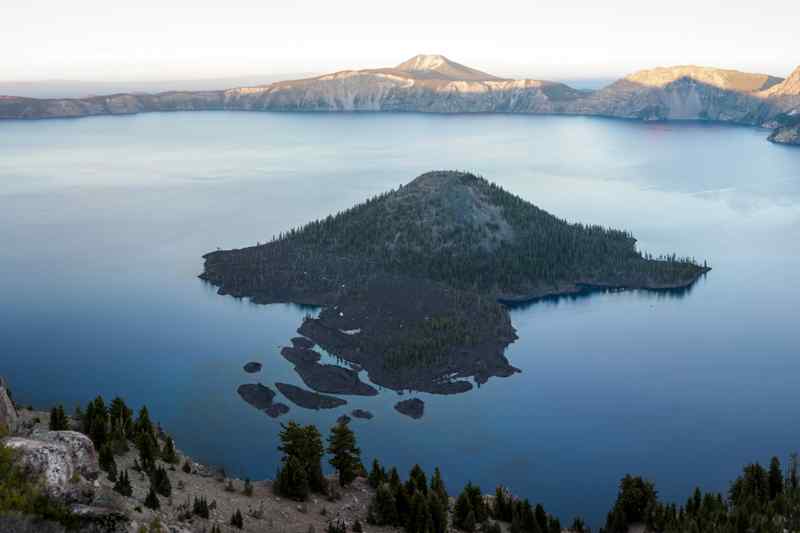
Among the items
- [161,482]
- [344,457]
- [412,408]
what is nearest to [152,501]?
[161,482]

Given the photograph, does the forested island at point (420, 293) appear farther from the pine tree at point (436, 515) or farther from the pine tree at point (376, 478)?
the pine tree at point (436, 515)

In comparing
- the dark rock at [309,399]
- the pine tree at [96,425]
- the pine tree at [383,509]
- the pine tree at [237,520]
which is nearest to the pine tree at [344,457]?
the pine tree at [383,509]

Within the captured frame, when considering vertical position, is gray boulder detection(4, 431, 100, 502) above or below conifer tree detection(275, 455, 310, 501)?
above

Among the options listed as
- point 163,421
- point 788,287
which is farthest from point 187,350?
point 788,287

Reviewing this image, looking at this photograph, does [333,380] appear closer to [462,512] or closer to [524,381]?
[524,381]

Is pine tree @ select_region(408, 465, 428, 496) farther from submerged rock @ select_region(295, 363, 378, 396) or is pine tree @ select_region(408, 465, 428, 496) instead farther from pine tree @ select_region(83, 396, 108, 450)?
submerged rock @ select_region(295, 363, 378, 396)

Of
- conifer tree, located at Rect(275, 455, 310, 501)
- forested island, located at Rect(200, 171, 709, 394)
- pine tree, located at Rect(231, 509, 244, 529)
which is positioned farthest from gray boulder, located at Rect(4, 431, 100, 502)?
forested island, located at Rect(200, 171, 709, 394)
